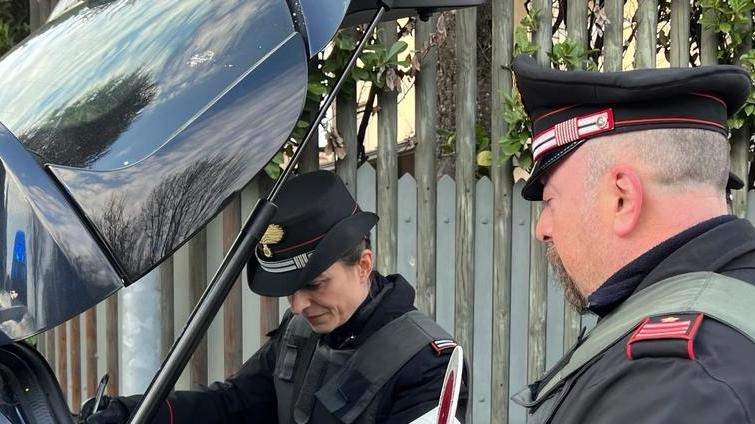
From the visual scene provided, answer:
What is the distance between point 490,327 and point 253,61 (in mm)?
2653

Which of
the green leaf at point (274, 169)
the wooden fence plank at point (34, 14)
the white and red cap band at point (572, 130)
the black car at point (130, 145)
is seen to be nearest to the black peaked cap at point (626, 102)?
the white and red cap band at point (572, 130)

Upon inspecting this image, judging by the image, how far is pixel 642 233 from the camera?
132 centimetres

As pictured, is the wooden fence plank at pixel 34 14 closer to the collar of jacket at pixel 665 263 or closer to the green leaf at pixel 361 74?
the green leaf at pixel 361 74

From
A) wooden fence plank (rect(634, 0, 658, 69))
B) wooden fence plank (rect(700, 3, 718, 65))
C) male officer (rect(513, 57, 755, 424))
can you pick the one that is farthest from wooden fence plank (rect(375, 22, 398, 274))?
male officer (rect(513, 57, 755, 424))

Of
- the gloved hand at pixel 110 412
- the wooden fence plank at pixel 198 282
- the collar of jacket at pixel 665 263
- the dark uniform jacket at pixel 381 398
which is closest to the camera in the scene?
the collar of jacket at pixel 665 263

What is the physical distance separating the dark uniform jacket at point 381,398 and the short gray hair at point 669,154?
34.4 inches

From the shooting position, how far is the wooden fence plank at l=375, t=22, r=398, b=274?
3.67 meters

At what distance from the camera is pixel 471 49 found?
3.57 metres

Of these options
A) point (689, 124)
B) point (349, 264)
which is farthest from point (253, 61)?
point (349, 264)

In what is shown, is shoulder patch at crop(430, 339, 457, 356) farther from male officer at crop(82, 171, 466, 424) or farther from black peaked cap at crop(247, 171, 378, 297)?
black peaked cap at crop(247, 171, 378, 297)

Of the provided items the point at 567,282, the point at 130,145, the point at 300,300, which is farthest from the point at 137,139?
the point at 300,300

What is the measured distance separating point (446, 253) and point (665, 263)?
237 cm

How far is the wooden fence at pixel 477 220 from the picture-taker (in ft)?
11.5

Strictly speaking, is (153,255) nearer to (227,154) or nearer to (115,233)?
(115,233)
